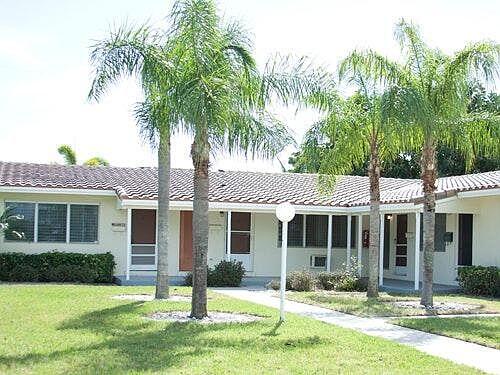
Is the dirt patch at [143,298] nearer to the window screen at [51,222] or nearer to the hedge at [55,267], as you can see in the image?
the hedge at [55,267]

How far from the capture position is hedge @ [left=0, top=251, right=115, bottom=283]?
20.9 metres

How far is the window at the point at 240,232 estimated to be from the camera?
24.4 m

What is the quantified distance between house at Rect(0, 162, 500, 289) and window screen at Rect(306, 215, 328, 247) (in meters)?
0.03

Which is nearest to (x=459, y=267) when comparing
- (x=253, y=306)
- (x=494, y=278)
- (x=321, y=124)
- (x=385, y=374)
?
(x=494, y=278)

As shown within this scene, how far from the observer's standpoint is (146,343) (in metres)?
10.1

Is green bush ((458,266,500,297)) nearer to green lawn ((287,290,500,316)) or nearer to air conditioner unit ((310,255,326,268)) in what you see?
green lawn ((287,290,500,316))

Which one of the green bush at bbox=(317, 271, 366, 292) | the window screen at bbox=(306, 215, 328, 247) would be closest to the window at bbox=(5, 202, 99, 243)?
the window screen at bbox=(306, 215, 328, 247)

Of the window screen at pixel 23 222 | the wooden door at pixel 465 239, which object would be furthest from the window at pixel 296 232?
the window screen at pixel 23 222

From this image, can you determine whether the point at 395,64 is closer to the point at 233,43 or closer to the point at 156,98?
the point at 233,43

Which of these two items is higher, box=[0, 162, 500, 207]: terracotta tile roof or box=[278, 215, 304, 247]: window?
box=[0, 162, 500, 207]: terracotta tile roof

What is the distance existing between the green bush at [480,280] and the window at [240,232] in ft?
24.4

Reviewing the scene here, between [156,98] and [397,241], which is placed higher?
[156,98]

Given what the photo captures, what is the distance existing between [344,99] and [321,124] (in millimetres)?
1120

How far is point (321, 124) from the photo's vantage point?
17.2 metres
